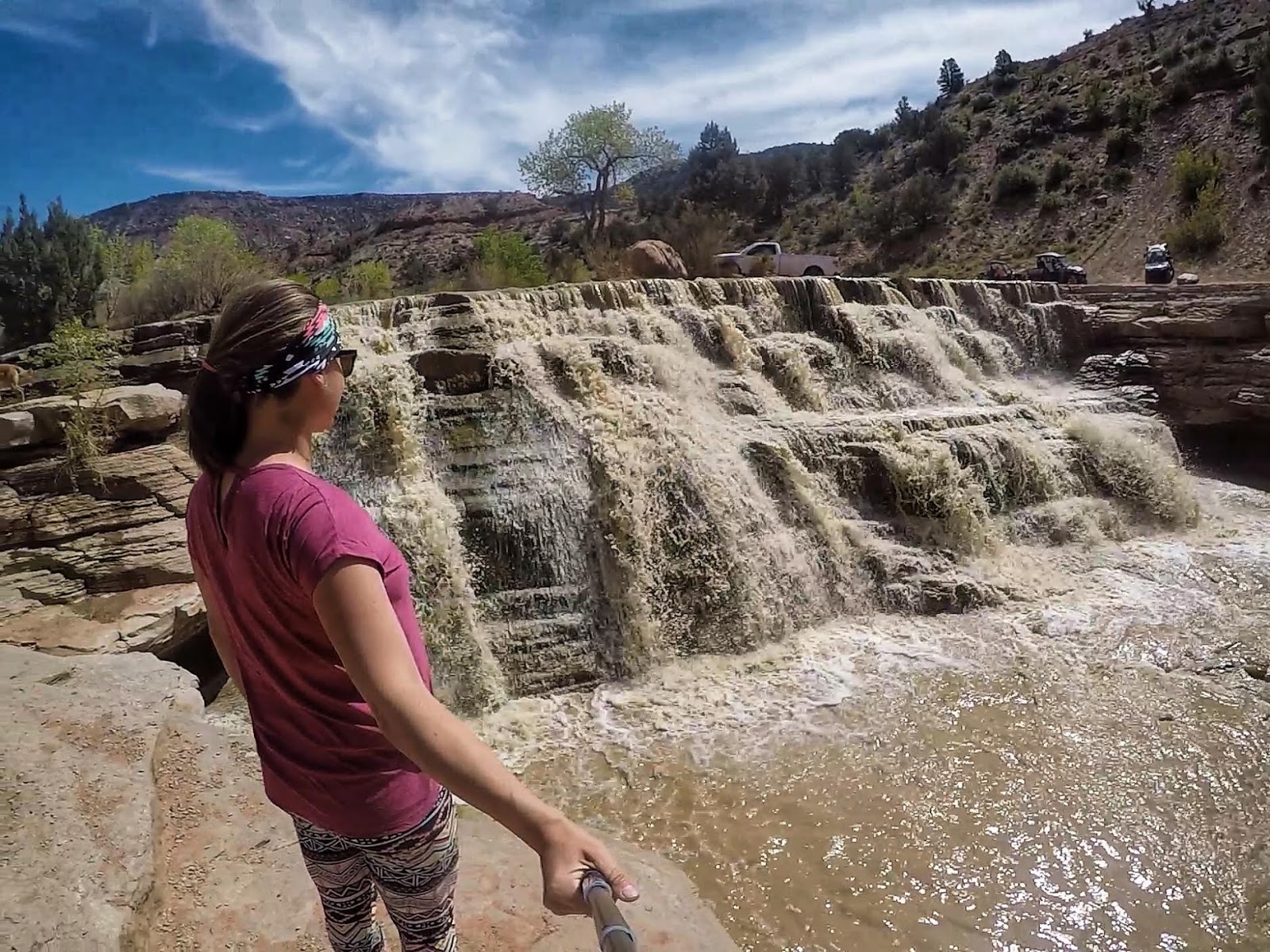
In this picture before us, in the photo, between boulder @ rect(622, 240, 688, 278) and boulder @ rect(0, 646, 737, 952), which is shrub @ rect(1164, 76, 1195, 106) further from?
boulder @ rect(0, 646, 737, 952)

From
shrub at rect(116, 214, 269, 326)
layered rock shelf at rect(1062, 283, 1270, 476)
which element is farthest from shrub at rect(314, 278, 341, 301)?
layered rock shelf at rect(1062, 283, 1270, 476)

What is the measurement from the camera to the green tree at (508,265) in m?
13.9

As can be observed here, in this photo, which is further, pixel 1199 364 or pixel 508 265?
pixel 508 265

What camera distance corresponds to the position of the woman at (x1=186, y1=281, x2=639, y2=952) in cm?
90

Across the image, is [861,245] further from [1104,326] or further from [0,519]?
[0,519]

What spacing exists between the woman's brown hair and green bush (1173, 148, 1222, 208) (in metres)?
24.2

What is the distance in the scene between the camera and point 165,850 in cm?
256

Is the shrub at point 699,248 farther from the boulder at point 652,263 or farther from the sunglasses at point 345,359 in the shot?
the sunglasses at point 345,359

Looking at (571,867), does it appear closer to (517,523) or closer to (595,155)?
(517,523)

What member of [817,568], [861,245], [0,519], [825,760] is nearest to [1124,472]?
[817,568]

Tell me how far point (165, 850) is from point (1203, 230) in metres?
22.1

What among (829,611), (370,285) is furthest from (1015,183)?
(829,611)

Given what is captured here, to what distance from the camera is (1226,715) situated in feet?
15.4

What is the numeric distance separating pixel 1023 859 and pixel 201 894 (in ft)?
11.2
